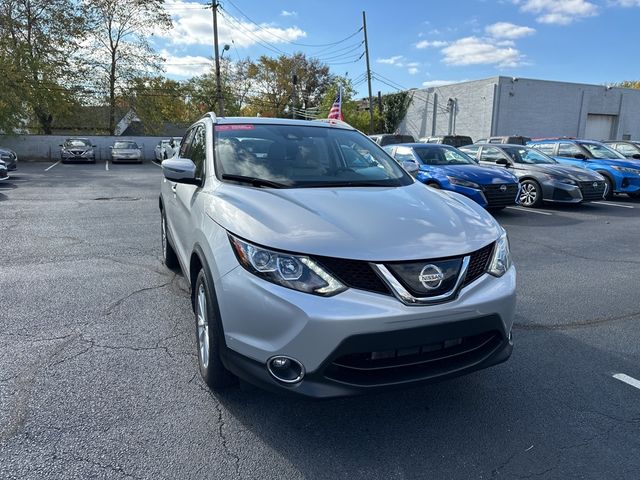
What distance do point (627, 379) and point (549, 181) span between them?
861 centimetres

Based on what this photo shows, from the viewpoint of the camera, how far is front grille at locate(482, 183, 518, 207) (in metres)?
9.55

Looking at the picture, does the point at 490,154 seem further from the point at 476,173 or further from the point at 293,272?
the point at 293,272

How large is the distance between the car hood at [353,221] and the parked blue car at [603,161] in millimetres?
11706

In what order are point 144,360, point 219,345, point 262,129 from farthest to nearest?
1. point 262,129
2. point 144,360
3. point 219,345

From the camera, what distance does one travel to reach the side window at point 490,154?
39.7ft

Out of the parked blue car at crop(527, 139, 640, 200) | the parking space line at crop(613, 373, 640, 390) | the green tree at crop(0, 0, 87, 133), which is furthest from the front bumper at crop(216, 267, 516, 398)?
the green tree at crop(0, 0, 87, 133)

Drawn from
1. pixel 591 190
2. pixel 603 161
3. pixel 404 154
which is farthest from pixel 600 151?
pixel 404 154

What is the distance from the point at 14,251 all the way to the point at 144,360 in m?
4.19

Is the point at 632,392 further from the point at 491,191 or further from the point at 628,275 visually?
the point at 491,191

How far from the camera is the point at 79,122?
3484 cm

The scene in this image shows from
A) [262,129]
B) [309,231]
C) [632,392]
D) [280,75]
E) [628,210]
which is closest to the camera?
[309,231]

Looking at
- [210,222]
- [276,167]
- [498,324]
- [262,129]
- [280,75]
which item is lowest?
[498,324]

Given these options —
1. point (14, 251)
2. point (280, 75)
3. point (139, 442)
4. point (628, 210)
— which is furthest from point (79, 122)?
point (139, 442)

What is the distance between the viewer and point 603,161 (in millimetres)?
12797
